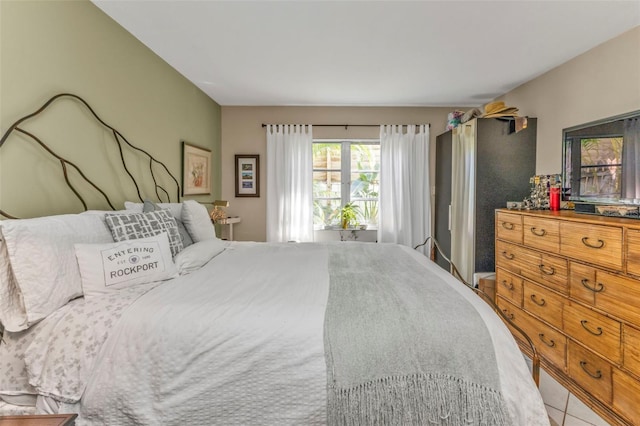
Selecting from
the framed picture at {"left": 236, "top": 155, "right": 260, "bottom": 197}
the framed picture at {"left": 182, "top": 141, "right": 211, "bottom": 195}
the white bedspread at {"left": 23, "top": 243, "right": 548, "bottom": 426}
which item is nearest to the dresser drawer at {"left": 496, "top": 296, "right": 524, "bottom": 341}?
the white bedspread at {"left": 23, "top": 243, "right": 548, "bottom": 426}

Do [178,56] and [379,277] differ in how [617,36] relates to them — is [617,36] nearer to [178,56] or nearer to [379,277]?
[379,277]

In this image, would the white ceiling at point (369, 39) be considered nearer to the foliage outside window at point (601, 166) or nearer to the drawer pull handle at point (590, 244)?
the foliage outside window at point (601, 166)

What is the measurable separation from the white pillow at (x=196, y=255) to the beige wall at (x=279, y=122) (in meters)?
2.14

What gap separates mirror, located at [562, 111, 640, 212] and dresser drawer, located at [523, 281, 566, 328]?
728 millimetres

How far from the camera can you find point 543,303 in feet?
7.35

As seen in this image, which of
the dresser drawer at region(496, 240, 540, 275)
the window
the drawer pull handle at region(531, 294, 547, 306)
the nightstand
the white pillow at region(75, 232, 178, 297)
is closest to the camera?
the white pillow at region(75, 232, 178, 297)

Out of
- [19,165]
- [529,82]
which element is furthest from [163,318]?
[529,82]

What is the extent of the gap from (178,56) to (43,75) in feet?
4.17

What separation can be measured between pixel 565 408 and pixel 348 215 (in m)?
2.88

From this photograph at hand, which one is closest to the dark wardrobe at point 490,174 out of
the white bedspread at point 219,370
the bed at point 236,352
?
the bed at point 236,352

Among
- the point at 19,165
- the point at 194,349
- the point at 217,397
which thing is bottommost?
the point at 217,397

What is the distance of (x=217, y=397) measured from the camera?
1104mm

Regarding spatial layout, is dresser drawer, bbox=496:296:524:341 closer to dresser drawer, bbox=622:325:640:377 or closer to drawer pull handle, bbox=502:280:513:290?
drawer pull handle, bbox=502:280:513:290

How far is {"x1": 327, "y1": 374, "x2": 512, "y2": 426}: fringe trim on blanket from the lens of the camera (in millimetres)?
1028
